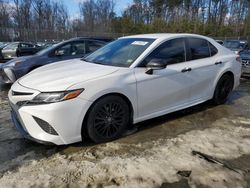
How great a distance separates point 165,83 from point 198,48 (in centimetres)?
126

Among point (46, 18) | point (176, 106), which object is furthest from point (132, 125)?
point (46, 18)

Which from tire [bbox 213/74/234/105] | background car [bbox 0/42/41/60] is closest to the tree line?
background car [bbox 0/42/41/60]

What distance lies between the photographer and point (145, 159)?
3.38 metres

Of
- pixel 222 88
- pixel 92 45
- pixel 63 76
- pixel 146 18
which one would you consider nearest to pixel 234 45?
pixel 92 45

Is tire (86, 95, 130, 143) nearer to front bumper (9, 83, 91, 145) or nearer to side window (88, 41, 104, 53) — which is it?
front bumper (9, 83, 91, 145)

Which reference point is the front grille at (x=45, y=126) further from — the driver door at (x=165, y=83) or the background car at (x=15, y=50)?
the background car at (x=15, y=50)

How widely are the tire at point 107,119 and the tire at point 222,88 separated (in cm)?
242

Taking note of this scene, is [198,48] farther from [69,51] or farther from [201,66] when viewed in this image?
[69,51]

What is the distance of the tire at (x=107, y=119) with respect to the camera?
3.67 metres

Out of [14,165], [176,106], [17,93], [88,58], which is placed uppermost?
[88,58]

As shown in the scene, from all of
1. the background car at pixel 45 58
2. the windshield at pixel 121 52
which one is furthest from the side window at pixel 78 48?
the windshield at pixel 121 52

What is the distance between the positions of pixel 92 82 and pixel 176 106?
1766 mm

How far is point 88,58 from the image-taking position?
4.91 m

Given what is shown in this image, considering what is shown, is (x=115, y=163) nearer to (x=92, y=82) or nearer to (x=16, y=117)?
(x=92, y=82)
